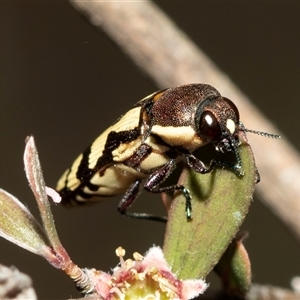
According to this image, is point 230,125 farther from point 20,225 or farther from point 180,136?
point 20,225

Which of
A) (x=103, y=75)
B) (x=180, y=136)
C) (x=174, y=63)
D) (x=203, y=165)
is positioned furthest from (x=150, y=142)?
(x=103, y=75)

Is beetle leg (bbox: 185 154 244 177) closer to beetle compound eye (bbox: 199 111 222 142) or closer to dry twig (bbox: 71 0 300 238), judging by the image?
beetle compound eye (bbox: 199 111 222 142)

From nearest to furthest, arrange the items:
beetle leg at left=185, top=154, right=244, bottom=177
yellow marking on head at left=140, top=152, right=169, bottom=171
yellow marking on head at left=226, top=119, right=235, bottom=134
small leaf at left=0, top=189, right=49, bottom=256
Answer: small leaf at left=0, top=189, right=49, bottom=256
beetle leg at left=185, top=154, right=244, bottom=177
yellow marking on head at left=226, top=119, right=235, bottom=134
yellow marking on head at left=140, top=152, right=169, bottom=171

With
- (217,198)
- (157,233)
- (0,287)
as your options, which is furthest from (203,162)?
(157,233)

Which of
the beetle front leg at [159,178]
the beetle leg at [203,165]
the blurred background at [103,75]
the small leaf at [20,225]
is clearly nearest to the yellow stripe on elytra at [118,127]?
the beetle front leg at [159,178]

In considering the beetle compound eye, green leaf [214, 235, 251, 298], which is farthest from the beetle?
green leaf [214, 235, 251, 298]

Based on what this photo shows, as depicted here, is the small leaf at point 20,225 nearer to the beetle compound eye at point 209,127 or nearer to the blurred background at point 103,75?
the beetle compound eye at point 209,127

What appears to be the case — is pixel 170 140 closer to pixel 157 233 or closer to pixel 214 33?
pixel 157 233
